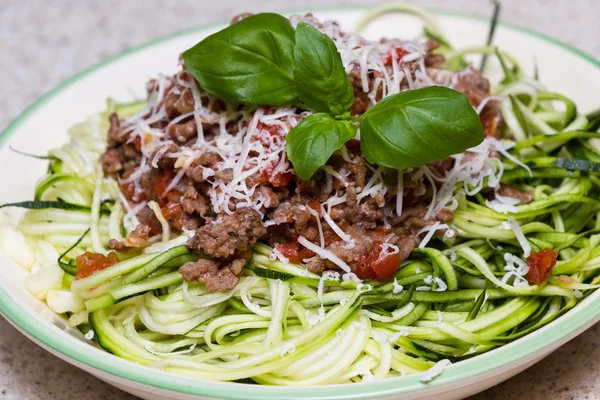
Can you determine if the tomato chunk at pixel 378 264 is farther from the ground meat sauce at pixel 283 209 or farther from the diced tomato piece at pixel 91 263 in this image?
the diced tomato piece at pixel 91 263

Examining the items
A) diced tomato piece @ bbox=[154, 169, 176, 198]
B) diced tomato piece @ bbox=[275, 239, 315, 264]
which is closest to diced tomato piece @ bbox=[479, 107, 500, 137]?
diced tomato piece @ bbox=[275, 239, 315, 264]

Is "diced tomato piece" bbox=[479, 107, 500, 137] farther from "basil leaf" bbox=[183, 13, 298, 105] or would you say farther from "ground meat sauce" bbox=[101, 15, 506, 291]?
"basil leaf" bbox=[183, 13, 298, 105]

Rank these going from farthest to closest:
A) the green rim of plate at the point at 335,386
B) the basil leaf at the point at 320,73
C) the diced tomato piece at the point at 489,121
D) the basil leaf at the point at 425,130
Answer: the diced tomato piece at the point at 489,121
the basil leaf at the point at 320,73
the basil leaf at the point at 425,130
the green rim of plate at the point at 335,386

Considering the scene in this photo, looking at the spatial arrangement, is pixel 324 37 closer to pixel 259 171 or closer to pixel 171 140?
pixel 259 171

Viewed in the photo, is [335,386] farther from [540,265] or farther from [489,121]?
[489,121]

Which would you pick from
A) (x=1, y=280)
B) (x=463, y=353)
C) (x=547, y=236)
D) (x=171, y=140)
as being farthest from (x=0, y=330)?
(x=547, y=236)

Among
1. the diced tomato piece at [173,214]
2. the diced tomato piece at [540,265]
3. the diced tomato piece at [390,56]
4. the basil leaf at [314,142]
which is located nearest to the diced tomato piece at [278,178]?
the basil leaf at [314,142]
